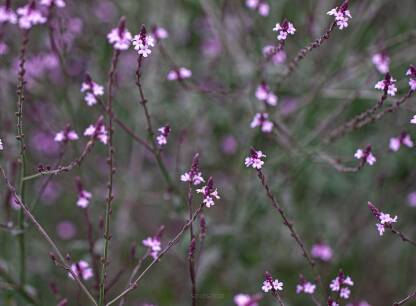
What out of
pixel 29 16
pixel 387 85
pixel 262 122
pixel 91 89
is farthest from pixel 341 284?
pixel 29 16

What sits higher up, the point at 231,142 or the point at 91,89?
the point at 231,142

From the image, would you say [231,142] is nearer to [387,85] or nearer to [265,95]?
[265,95]

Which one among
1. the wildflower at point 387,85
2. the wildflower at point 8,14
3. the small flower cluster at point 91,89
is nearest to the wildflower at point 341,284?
the wildflower at point 387,85

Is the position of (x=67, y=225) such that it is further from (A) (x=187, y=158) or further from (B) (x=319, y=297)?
(B) (x=319, y=297)

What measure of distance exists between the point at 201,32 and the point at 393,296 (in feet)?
8.49

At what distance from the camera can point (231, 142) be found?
14.5ft

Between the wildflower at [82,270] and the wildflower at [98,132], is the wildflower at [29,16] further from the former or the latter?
the wildflower at [82,270]

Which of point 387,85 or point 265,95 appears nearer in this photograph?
point 387,85

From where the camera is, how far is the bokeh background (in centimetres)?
329

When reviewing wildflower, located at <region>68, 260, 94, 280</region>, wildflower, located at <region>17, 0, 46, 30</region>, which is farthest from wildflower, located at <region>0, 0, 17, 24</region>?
wildflower, located at <region>68, 260, 94, 280</region>

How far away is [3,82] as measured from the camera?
3.95 m

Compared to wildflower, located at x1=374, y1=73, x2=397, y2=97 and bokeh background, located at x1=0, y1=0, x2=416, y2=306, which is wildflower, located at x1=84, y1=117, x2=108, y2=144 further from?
wildflower, located at x1=374, y1=73, x2=397, y2=97

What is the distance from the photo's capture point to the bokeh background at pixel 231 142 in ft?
10.8

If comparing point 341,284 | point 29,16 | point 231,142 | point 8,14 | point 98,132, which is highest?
point 231,142
